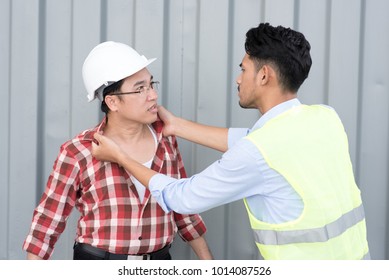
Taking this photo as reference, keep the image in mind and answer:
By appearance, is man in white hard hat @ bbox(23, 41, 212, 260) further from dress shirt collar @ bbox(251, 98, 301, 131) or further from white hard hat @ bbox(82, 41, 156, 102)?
dress shirt collar @ bbox(251, 98, 301, 131)

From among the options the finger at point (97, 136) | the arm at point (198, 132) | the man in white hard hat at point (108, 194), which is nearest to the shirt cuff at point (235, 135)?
the arm at point (198, 132)

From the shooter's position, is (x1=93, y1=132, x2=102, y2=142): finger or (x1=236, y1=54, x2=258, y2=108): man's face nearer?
(x1=236, y1=54, x2=258, y2=108): man's face

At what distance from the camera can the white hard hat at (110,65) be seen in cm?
235

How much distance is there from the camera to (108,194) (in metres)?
2.36

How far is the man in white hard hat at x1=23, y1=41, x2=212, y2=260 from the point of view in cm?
233

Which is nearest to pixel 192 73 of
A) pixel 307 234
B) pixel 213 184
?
pixel 213 184

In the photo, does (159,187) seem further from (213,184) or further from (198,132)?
(198,132)

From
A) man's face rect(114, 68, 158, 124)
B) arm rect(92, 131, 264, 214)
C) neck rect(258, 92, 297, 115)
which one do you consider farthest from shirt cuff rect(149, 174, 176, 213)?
neck rect(258, 92, 297, 115)

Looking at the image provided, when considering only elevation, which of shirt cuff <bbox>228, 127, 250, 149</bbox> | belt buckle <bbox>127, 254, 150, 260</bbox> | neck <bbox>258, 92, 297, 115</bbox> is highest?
neck <bbox>258, 92, 297, 115</bbox>

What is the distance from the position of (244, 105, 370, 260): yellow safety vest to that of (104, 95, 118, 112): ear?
2.24ft

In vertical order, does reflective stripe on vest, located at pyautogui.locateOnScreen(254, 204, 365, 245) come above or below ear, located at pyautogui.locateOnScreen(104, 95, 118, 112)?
below

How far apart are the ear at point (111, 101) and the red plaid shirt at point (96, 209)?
163 mm

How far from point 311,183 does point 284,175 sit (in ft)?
0.31

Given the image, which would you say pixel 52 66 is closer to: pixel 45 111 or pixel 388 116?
pixel 45 111
